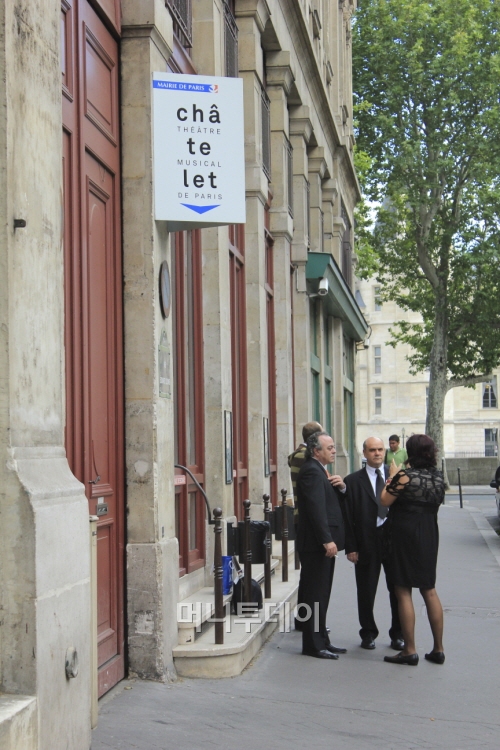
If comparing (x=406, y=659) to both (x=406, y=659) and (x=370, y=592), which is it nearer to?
(x=406, y=659)

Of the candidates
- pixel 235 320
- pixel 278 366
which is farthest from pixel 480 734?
pixel 278 366

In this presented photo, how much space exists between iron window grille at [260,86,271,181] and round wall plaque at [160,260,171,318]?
6.50 metres

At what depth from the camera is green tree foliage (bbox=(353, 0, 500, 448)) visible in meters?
37.8

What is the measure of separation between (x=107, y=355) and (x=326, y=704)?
104 inches

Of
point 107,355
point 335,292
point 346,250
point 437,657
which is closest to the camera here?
point 107,355

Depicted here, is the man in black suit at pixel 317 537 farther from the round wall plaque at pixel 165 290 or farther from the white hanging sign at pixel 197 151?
the white hanging sign at pixel 197 151

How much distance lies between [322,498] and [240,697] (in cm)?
200

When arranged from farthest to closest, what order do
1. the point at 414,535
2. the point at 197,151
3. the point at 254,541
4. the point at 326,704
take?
the point at 254,541 → the point at 414,535 → the point at 197,151 → the point at 326,704

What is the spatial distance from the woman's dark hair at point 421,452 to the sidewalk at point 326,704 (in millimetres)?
1515

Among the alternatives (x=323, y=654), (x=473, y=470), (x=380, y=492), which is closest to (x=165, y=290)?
(x=380, y=492)

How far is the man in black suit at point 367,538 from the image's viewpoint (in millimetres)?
9102

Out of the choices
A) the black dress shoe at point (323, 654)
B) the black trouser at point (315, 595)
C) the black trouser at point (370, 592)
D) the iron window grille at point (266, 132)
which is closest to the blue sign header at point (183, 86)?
the black trouser at point (315, 595)

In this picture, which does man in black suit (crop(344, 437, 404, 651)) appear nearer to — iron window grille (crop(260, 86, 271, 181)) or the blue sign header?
the blue sign header

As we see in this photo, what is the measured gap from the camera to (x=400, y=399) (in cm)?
8919
